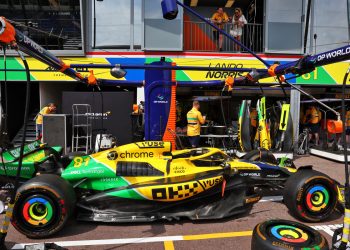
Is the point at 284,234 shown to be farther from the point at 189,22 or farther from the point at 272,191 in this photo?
the point at 189,22

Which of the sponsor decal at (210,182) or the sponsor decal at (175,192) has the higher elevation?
the sponsor decal at (210,182)

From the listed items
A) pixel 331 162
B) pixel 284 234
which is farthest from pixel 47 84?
pixel 284 234

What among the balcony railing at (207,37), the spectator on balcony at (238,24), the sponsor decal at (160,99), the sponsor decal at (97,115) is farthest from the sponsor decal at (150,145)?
the balcony railing at (207,37)

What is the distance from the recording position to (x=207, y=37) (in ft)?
46.5

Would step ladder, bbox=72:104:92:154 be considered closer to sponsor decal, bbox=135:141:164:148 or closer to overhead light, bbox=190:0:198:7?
sponsor decal, bbox=135:141:164:148

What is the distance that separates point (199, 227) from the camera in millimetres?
4406

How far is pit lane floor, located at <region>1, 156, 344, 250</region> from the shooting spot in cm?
388

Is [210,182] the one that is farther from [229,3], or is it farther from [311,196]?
[229,3]

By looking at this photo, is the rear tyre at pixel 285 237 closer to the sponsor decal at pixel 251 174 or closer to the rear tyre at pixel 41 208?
the sponsor decal at pixel 251 174

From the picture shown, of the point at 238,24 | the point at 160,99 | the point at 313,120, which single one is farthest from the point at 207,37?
the point at 160,99

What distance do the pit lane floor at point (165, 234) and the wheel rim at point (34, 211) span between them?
24cm

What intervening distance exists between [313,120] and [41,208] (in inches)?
428

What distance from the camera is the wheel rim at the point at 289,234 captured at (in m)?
2.89

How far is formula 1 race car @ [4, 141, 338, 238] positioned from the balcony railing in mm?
9979
